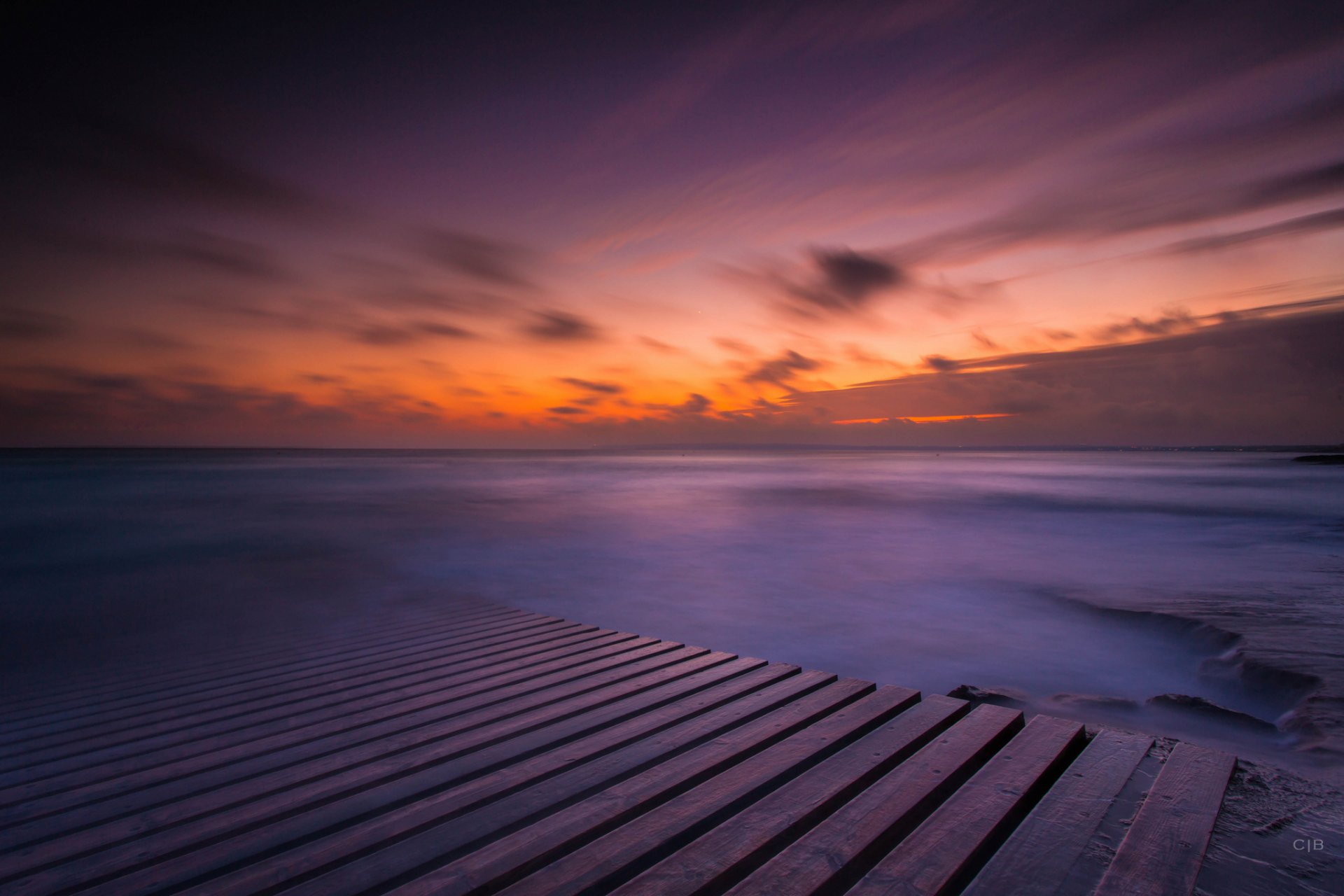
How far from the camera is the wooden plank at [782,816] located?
2.32 metres

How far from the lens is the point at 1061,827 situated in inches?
103

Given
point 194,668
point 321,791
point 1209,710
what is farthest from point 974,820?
point 194,668

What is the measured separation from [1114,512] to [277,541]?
2731 centimetres

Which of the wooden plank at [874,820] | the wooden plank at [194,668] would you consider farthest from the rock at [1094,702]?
the wooden plank at [194,668]

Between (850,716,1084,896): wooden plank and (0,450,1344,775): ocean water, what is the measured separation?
2.75 metres

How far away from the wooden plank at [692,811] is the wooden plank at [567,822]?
4cm

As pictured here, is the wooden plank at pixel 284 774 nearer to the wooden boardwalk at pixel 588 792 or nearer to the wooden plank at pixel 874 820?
the wooden boardwalk at pixel 588 792

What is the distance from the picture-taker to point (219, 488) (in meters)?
36.9

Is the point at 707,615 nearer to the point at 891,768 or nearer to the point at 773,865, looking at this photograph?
the point at 891,768

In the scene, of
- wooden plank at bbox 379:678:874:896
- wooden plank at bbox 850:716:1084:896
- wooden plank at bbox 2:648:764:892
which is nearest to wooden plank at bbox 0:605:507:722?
wooden plank at bbox 2:648:764:892

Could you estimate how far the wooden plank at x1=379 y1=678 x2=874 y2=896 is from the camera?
237 centimetres

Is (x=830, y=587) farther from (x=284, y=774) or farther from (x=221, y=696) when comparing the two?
(x=284, y=774)

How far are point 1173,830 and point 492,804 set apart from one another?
9.53 feet

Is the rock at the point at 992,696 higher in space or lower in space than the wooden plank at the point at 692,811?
lower
